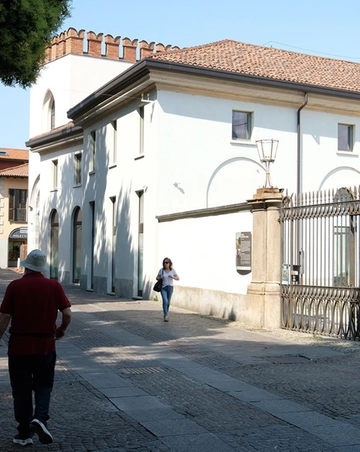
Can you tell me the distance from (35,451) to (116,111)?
71.6 ft

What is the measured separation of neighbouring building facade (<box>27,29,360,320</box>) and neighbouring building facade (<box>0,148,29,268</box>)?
2716 cm

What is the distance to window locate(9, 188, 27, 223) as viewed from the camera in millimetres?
59000

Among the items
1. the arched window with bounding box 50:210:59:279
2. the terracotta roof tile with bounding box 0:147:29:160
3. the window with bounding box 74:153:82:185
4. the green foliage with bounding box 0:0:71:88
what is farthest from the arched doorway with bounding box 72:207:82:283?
the terracotta roof tile with bounding box 0:147:29:160

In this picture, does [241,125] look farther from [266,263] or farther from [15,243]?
[15,243]

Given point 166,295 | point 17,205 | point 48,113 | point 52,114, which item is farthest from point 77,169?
point 17,205

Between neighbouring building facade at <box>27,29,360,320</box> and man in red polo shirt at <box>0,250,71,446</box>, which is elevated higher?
neighbouring building facade at <box>27,29,360,320</box>

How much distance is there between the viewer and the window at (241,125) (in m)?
25.4

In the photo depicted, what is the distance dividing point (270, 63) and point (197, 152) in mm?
5941

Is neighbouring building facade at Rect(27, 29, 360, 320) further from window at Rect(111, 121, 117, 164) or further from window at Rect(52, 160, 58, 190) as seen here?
window at Rect(52, 160, 58, 190)

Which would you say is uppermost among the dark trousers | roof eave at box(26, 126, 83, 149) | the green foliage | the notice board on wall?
roof eave at box(26, 126, 83, 149)

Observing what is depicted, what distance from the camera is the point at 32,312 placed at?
6496mm

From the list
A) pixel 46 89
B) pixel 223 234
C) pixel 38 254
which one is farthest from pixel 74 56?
pixel 38 254

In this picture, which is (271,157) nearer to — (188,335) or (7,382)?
(188,335)

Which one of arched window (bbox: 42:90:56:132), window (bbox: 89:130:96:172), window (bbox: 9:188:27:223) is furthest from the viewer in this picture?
window (bbox: 9:188:27:223)
